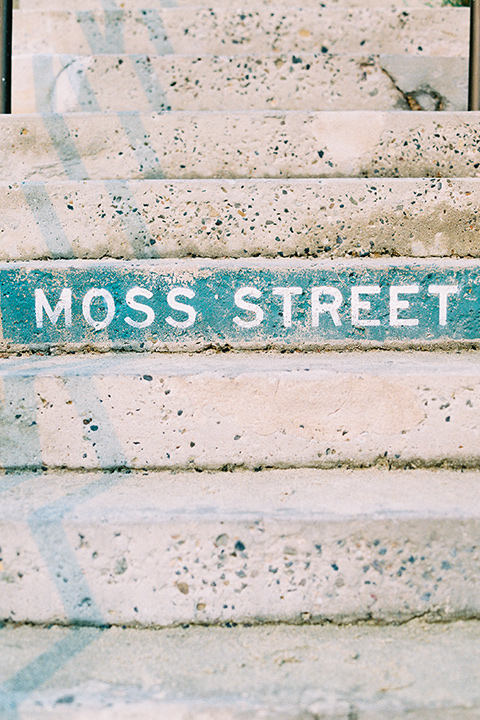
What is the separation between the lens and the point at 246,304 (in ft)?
4.64

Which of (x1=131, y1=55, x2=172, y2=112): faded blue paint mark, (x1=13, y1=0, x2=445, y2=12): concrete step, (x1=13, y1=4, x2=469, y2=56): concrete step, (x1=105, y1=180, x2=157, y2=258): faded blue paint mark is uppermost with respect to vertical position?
(x1=13, y1=0, x2=445, y2=12): concrete step

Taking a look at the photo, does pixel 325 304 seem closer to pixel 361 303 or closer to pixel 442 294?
pixel 361 303

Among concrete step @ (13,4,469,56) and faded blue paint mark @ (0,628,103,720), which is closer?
faded blue paint mark @ (0,628,103,720)

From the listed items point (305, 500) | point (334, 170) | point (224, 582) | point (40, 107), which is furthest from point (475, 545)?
point (40, 107)

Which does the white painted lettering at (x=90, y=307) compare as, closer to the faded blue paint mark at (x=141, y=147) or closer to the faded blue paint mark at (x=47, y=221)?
the faded blue paint mark at (x=47, y=221)

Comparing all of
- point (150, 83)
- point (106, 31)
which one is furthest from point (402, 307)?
point (106, 31)

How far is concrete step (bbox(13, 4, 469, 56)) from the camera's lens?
7.34 ft

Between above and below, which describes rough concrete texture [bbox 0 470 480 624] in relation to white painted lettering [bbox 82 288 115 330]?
below

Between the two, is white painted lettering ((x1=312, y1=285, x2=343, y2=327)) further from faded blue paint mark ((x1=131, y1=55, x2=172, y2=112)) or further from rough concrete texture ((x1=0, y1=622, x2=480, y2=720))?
faded blue paint mark ((x1=131, y1=55, x2=172, y2=112))

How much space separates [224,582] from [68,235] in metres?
1.06

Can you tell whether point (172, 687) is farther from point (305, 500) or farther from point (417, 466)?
point (417, 466)

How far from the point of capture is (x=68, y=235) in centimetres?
156

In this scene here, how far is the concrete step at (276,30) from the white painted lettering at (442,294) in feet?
4.58

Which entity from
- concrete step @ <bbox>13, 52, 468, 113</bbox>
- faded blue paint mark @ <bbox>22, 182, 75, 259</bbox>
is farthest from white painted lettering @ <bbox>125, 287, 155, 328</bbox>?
concrete step @ <bbox>13, 52, 468, 113</bbox>
